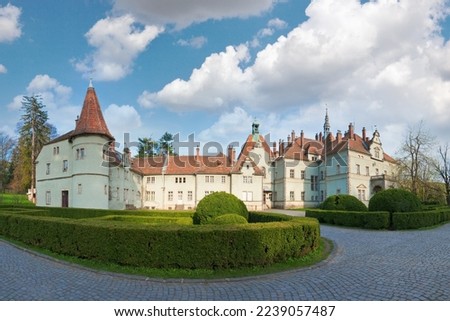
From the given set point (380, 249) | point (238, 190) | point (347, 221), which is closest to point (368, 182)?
point (238, 190)

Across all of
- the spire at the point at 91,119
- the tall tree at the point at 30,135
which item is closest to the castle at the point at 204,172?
the spire at the point at 91,119

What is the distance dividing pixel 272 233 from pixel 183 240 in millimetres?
2597

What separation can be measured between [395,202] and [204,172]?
2854cm

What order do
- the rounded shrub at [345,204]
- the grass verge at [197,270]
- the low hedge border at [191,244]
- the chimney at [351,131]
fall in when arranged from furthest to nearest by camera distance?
the chimney at [351,131], the rounded shrub at [345,204], the low hedge border at [191,244], the grass verge at [197,270]

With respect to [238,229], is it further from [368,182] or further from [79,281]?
[368,182]

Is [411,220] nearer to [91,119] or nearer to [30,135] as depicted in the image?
[91,119]

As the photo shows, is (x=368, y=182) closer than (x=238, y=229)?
No

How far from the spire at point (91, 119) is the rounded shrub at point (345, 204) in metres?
22.9

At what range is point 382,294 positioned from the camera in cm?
634

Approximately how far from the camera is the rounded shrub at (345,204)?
23.0 m

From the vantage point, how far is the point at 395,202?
20.1 metres

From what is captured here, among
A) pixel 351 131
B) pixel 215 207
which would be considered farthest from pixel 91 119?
pixel 351 131

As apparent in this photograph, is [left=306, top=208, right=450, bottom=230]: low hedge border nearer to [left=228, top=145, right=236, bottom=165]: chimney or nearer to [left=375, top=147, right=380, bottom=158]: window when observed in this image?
[left=228, top=145, right=236, bottom=165]: chimney

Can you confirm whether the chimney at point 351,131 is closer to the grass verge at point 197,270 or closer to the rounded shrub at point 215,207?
the rounded shrub at point 215,207
